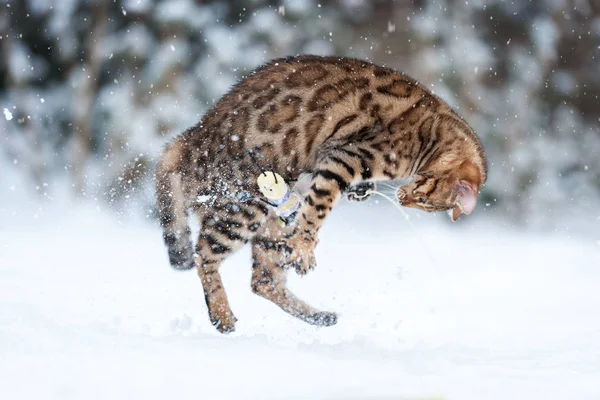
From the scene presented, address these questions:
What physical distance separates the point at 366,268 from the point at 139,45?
6.73 meters

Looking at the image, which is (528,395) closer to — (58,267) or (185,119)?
(58,267)

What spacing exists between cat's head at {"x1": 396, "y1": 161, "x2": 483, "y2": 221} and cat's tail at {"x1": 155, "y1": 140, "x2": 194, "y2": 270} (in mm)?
1535

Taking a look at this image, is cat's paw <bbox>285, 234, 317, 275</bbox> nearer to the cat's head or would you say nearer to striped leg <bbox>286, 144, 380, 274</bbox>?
striped leg <bbox>286, 144, 380, 274</bbox>

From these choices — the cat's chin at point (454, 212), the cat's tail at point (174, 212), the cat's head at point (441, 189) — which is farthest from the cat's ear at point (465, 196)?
the cat's tail at point (174, 212)

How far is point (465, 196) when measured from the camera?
5047 mm

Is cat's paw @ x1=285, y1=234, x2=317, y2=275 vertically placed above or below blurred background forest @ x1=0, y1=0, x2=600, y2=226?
below

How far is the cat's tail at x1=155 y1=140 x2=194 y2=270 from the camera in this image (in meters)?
5.76

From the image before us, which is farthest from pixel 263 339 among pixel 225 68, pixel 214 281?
pixel 225 68

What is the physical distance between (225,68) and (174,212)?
8.01 meters

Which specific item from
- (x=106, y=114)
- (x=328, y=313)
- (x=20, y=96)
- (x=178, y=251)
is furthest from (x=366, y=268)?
(x=20, y=96)

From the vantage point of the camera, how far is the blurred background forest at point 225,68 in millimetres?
13297

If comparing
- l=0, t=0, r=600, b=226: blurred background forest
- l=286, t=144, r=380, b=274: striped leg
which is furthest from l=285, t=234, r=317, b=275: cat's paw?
l=0, t=0, r=600, b=226: blurred background forest

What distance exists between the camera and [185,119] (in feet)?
43.4

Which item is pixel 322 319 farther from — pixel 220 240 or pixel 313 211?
pixel 313 211
